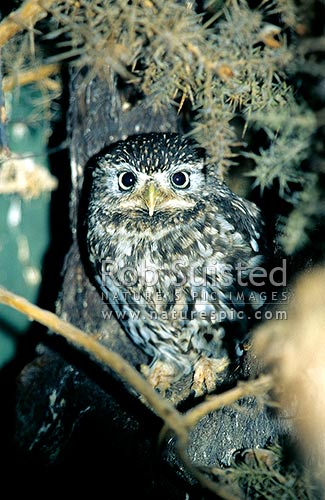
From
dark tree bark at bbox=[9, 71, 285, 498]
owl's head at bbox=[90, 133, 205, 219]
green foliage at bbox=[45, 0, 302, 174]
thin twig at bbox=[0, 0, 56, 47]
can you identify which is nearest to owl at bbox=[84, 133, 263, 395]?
owl's head at bbox=[90, 133, 205, 219]

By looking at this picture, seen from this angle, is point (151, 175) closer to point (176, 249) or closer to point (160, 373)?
point (176, 249)

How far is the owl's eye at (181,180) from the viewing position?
7.76 ft

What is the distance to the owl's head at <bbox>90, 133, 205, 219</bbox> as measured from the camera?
7.56ft

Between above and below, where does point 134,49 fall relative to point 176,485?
above

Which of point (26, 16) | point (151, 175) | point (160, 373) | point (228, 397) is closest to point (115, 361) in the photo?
point (228, 397)

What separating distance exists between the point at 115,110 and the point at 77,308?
3.25 feet

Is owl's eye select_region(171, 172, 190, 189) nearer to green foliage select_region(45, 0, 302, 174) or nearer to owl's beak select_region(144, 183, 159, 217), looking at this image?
owl's beak select_region(144, 183, 159, 217)

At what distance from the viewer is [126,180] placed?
2414 millimetres

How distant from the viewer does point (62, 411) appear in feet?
7.80

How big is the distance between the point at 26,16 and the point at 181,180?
91 cm

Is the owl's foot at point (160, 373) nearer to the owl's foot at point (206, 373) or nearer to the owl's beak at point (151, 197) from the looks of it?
the owl's foot at point (206, 373)

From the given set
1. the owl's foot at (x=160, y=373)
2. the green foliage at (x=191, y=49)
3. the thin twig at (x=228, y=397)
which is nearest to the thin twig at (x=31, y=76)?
the green foliage at (x=191, y=49)

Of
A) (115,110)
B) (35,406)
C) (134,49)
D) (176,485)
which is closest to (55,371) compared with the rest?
(35,406)

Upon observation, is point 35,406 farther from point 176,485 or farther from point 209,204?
point 209,204
